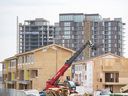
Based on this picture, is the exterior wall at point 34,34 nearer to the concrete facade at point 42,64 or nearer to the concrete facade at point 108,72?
the concrete facade at point 42,64

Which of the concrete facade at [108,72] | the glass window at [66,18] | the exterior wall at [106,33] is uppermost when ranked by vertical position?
the glass window at [66,18]

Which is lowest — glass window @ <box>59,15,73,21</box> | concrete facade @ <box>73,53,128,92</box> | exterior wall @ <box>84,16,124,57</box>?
concrete facade @ <box>73,53,128,92</box>

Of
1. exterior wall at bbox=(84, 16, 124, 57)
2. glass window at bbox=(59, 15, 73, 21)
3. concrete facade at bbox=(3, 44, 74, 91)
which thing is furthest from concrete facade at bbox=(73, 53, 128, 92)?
glass window at bbox=(59, 15, 73, 21)

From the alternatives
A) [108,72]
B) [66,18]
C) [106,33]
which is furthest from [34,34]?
[108,72]

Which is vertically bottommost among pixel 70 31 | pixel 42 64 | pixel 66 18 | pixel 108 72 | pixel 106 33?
pixel 108 72

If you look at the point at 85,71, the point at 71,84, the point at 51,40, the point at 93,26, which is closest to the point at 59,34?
the point at 51,40

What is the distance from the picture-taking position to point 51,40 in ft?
553

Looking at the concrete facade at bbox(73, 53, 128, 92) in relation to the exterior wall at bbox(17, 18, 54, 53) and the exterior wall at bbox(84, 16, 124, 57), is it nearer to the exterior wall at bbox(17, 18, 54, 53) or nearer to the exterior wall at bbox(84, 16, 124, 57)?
the exterior wall at bbox(84, 16, 124, 57)

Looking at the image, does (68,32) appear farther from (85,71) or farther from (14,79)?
(85,71)

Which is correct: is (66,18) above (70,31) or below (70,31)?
above

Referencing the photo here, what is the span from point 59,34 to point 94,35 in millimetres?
13801

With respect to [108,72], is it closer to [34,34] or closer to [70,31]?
[70,31]

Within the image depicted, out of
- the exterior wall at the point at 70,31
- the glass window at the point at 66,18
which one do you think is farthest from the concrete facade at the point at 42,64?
the glass window at the point at 66,18

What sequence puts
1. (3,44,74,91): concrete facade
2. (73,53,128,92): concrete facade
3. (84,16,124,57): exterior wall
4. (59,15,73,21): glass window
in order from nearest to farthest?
(73,53,128,92): concrete facade → (3,44,74,91): concrete facade → (84,16,124,57): exterior wall → (59,15,73,21): glass window
